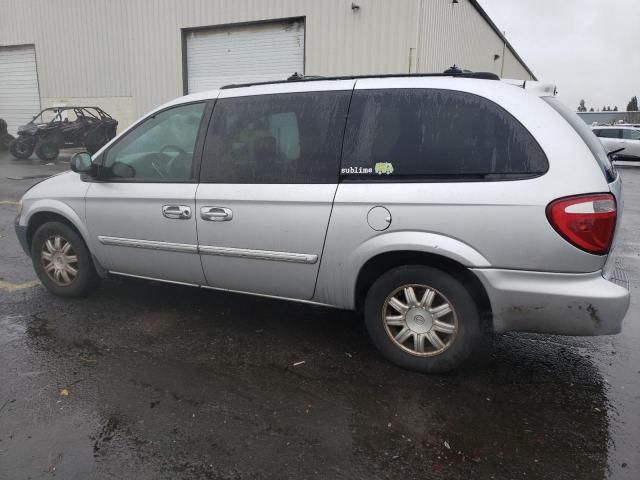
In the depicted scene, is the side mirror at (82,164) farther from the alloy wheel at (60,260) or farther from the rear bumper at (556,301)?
the rear bumper at (556,301)

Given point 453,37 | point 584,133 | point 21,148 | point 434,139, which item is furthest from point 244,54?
point 584,133

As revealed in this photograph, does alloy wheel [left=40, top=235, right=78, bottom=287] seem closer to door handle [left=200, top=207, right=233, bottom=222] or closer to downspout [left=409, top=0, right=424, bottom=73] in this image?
door handle [left=200, top=207, right=233, bottom=222]

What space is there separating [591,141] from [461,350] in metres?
1.46

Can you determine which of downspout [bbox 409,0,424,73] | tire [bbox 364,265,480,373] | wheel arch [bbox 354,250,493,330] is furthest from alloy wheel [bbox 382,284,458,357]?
downspout [bbox 409,0,424,73]

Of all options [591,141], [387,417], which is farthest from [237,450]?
[591,141]

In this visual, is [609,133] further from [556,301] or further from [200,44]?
[556,301]

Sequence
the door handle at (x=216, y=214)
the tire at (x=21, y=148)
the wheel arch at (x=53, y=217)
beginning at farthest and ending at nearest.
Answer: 1. the tire at (x=21, y=148)
2. the wheel arch at (x=53, y=217)
3. the door handle at (x=216, y=214)

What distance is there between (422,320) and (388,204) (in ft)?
2.46

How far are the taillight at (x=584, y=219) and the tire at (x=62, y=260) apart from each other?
3.61 m

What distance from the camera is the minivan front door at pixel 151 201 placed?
3.77 meters

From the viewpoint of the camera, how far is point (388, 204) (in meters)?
3.07

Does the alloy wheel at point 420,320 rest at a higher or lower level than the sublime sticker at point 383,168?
lower

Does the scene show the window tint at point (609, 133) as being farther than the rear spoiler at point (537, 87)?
Yes

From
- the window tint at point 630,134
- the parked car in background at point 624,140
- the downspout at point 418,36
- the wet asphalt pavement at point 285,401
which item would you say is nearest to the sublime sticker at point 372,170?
the wet asphalt pavement at point 285,401
